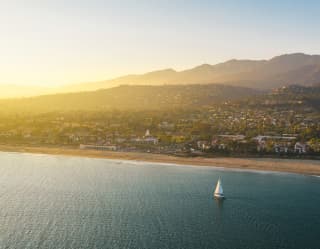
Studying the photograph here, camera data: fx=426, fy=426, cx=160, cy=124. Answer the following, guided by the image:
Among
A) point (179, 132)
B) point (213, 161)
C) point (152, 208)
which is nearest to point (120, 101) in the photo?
point (179, 132)

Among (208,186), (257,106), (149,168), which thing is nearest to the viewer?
(208,186)

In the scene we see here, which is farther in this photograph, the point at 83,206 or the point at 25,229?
the point at 83,206

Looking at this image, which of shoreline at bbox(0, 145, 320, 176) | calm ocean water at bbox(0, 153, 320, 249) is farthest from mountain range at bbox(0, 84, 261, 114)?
calm ocean water at bbox(0, 153, 320, 249)

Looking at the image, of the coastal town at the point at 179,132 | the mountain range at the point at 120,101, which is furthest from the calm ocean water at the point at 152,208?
the mountain range at the point at 120,101

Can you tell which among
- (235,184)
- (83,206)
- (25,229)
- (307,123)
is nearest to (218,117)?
(307,123)

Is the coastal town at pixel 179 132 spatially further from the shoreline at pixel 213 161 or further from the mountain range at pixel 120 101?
the mountain range at pixel 120 101

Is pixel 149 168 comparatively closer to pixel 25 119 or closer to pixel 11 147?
pixel 11 147
